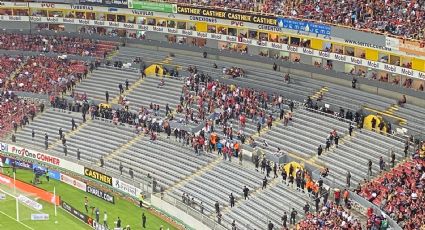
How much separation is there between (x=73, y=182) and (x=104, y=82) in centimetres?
1312

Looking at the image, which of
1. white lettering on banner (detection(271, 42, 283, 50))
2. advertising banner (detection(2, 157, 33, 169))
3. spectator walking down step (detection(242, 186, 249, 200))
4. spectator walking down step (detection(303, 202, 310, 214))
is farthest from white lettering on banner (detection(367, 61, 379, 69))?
advertising banner (detection(2, 157, 33, 169))

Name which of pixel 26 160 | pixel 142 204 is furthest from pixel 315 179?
pixel 26 160

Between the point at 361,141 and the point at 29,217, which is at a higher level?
Answer: the point at 361,141

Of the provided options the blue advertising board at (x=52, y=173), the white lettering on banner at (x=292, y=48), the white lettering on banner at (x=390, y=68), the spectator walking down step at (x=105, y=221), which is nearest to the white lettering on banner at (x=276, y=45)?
the white lettering on banner at (x=292, y=48)

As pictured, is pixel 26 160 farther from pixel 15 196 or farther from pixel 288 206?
pixel 288 206

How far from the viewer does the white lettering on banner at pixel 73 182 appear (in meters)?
58.2

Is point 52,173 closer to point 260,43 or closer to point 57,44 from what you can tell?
point 260,43

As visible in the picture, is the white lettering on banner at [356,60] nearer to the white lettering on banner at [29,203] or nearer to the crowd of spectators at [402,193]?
the crowd of spectators at [402,193]

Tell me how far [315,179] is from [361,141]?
4.55 meters

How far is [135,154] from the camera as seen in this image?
6022 cm

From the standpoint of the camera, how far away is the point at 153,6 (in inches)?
2709

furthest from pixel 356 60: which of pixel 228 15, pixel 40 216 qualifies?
pixel 40 216

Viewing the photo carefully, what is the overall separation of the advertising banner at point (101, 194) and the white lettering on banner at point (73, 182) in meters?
0.55

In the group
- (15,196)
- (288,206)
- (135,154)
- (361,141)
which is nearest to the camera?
(288,206)
